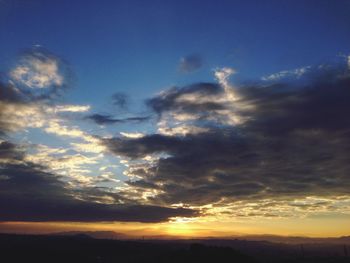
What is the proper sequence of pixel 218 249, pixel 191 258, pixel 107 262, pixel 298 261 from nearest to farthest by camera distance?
pixel 191 258 < pixel 218 249 < pixel 298 261 < pixel 107 262

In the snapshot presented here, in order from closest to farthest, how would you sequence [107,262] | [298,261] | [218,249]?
[218,249]
[298,261]
[107,262]

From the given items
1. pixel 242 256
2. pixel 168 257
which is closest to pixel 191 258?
pixel 168 257

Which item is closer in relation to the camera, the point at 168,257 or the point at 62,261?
the point at 168,257

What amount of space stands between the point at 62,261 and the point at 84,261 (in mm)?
7050

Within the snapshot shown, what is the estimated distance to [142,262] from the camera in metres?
90.6

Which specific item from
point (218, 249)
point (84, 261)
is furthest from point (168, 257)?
point (84, 261)

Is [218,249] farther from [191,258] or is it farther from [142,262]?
[142,262]

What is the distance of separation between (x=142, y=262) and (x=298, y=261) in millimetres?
43846

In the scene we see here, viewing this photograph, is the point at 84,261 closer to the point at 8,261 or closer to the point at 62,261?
the point at 62,261

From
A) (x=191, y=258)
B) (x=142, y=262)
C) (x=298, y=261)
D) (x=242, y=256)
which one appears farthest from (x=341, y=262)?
(x=142, y=262)

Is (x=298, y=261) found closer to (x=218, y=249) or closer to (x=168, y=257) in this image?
(x=218, y=249)

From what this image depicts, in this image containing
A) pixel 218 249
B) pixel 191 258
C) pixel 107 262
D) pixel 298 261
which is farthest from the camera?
pixel 107 262

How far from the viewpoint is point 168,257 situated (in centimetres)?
8531

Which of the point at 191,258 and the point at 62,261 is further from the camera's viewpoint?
the point at 62,261
